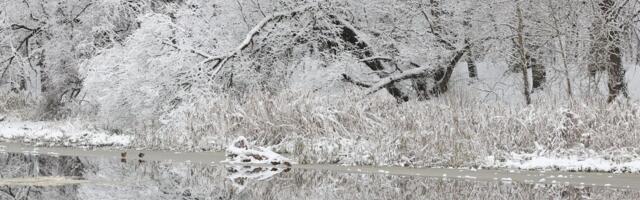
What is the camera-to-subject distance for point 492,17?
22438 mm

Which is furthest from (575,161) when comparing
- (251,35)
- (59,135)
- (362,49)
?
(59,135)

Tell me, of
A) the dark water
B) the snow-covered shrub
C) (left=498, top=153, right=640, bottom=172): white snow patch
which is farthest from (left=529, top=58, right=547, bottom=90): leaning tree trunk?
the dark water

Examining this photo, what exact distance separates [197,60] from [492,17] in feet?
24.4

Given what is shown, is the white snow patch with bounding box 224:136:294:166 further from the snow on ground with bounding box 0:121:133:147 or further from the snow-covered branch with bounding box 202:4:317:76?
the snow-covered branch with bounding box 202:4:317:76

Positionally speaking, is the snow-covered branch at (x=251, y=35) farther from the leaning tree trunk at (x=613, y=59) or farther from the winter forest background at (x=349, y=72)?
the leaning tree trunk at (x=613, y=59)

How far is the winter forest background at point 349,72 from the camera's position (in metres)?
14.1

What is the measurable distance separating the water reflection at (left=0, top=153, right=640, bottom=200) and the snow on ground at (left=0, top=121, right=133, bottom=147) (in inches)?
191

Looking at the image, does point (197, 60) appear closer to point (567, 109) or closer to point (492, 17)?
point (492, 17)

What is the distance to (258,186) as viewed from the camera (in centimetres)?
1149

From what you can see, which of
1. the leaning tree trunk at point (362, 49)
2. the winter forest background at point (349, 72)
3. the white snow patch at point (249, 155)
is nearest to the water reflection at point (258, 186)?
the white snow patch at point (249, 155)

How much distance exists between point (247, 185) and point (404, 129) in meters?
3.88

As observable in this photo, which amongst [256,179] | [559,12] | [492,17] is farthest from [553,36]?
[256,179]

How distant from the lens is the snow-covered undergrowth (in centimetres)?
1329

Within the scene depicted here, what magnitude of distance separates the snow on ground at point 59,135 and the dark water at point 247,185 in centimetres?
457
